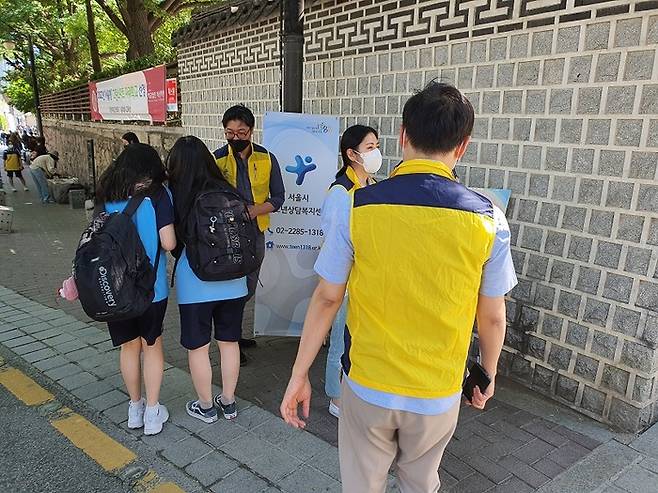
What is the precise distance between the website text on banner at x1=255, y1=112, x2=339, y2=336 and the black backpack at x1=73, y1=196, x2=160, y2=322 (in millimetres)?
1439

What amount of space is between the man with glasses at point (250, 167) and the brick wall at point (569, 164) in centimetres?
131

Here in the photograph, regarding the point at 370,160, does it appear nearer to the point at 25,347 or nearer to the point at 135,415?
the point at 135,415

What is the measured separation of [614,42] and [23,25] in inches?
850

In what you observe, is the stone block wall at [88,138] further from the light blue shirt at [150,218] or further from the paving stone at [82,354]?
the light blue shirt at [150,218]

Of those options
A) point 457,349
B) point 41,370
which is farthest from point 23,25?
point 457,349

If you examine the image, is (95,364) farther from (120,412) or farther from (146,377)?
(146,377)

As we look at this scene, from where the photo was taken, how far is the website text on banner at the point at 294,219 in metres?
3.76

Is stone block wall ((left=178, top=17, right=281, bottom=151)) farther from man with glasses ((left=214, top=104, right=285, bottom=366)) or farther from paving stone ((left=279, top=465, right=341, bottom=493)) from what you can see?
paving stone ((left=279, top=465, right=341, bottom=493))

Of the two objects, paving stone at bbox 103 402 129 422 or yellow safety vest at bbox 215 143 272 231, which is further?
yellow safety vest at bbox 215 143 272 231

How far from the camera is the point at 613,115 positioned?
2.82 metres

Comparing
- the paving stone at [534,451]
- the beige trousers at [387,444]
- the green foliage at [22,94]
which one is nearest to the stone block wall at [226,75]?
the paving stone at [534,451]

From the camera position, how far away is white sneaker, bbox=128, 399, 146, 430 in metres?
2.97

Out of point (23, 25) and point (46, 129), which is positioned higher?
point (23, 25)

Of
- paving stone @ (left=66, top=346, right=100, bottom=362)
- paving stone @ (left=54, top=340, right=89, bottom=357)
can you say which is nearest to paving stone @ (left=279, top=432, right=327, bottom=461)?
paving stone @ (left=66, top=346, right=100, bottom=362)
